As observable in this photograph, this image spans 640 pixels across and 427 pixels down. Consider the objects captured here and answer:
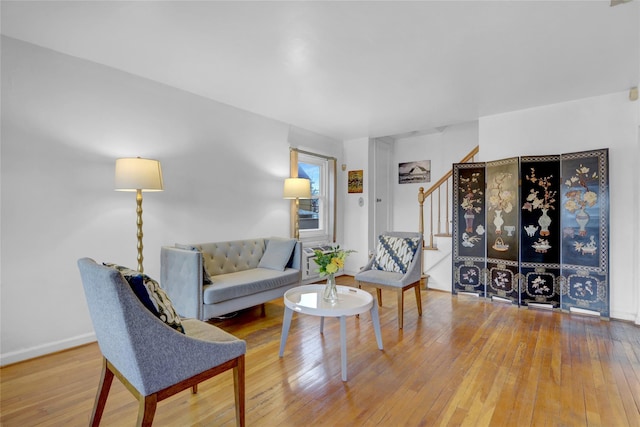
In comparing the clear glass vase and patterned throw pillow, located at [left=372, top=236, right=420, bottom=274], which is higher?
patterned throw pillow, located at [left=372, top=236, right=420, bottom=274]

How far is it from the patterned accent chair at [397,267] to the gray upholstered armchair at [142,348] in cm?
203

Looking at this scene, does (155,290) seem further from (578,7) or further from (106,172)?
(578,7)

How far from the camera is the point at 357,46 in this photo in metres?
2.48

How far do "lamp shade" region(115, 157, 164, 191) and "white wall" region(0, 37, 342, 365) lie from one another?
36 centimetres

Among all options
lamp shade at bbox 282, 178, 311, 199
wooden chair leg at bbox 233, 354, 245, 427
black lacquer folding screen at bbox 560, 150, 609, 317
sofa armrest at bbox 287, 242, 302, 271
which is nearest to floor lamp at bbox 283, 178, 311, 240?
lamp shade at bbox 282, 178, 311, 199

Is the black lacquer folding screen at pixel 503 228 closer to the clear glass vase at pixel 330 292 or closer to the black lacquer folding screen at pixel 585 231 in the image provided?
the black lacquer folding screen at pixel 585 231

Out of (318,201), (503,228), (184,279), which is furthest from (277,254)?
(503,228)

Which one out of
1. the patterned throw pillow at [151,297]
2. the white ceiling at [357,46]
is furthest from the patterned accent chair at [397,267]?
the patterned throw pillow at [151,297]

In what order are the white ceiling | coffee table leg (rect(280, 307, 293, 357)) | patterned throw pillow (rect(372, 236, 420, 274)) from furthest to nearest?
patterned throw pillow (rect(372, 236, 420, 274)) < coffee table leg (rect(280, 307, 293, 357)) < the white ceiling

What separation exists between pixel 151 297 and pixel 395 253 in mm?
2732

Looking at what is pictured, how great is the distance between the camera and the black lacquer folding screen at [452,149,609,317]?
3.44 m

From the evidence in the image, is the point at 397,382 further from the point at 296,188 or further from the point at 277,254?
the point at 296,188

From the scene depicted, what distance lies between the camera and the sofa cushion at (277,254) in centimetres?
→ 376

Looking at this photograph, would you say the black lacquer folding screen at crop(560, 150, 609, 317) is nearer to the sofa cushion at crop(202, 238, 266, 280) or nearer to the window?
the window
